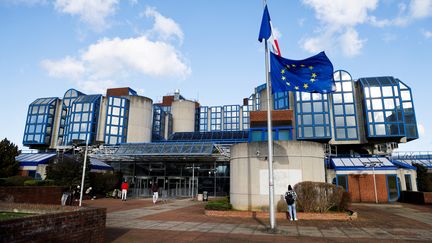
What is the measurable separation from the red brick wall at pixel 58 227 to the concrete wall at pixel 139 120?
5482 cm

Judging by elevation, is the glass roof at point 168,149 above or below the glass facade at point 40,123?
below

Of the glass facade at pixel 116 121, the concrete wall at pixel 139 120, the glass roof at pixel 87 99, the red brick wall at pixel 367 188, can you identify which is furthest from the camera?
the concrete wall at pixel 139 120

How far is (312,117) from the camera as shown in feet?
141

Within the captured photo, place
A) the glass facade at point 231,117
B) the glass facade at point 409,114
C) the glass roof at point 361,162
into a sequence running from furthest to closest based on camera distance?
the glass facade at point 231,117, the glass facade at point 409,114, the glass roof at point 361,162

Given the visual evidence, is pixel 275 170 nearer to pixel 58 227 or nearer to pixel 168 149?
pixel 58 227

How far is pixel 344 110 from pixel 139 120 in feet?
132

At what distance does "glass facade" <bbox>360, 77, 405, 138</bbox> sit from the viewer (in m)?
40.2

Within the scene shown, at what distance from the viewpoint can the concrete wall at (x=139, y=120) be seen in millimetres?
61625

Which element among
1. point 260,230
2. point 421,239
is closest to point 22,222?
point 260,230

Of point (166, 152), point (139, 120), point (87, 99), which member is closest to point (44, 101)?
point (87, 99)

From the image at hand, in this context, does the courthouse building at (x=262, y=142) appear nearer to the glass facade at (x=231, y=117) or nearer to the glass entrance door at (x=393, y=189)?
the glass entrance door at (x=393, y=189)

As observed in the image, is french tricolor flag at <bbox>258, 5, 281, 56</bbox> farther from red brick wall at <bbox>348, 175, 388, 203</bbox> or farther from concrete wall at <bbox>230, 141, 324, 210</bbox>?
red brick wall at <bbox>348, 175, 388, 203</bbox>

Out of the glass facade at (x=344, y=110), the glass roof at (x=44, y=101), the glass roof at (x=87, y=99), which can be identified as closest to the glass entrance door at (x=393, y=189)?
the glass facade at (x=344, y=110)

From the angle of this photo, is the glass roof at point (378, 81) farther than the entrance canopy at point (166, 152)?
Yes
